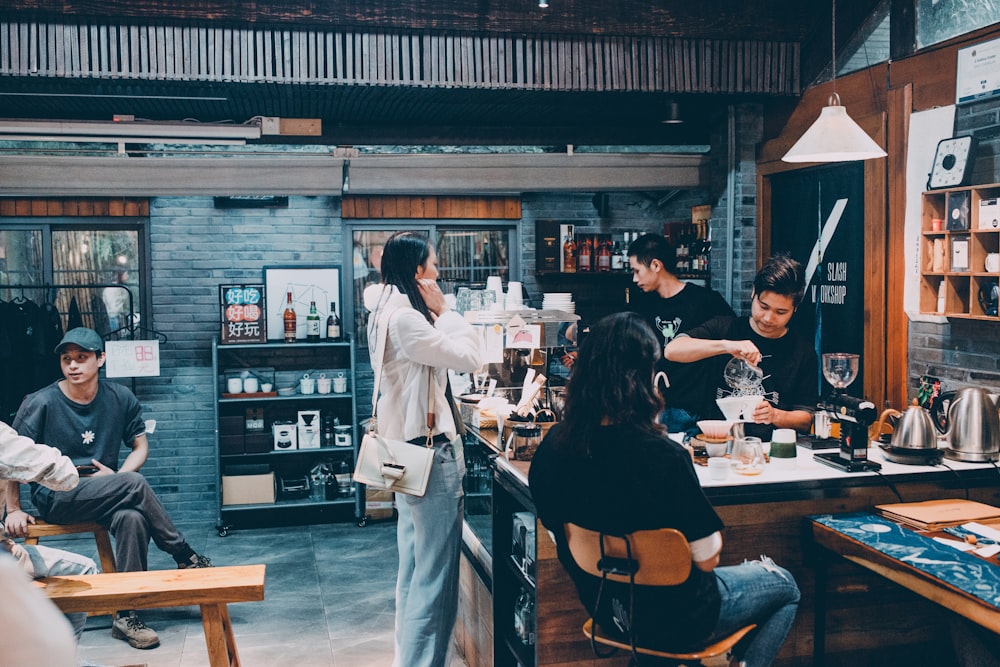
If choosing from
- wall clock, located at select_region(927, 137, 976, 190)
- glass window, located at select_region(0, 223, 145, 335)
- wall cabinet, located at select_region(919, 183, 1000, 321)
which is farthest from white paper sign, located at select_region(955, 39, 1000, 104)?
glass window, located at select_region(0, 223, 145, 335)

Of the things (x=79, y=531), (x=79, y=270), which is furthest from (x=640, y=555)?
(x=79, y=270)

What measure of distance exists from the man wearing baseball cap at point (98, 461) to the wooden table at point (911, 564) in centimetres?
311

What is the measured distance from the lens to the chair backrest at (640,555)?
2.33 meters

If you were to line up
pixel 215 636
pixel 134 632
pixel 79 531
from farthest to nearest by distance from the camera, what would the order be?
pixel 79 531, pixel 134 632, pixel 215 636

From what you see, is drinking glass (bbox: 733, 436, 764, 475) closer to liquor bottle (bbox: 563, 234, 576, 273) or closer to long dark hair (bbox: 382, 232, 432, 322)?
long dark hair (bbox: 382, 232, 432, 322)

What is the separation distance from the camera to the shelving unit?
6461mm

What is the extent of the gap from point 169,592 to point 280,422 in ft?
11.1

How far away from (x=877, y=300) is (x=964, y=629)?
6.73 feet

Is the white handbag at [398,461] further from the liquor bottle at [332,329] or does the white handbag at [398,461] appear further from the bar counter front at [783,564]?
the liquor bottle at [332,329]

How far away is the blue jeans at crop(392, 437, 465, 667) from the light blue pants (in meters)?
1.30

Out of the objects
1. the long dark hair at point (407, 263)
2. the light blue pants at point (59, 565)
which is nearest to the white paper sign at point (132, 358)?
the light blue pants at point (59, 565)

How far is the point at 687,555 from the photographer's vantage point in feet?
7.65

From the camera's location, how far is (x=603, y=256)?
22.8ft

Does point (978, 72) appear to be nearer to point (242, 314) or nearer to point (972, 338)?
point (972, 338)
